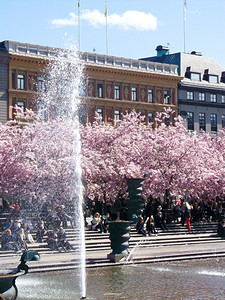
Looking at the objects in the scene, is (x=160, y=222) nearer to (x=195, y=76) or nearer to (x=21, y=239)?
(x=21, y=239)

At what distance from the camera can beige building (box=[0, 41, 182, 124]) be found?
234ft

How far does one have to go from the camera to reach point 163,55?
94.6 meters

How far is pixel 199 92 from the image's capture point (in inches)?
3565

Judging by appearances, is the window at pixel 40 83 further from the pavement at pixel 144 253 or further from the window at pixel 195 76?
the pavement at pixel 144 253

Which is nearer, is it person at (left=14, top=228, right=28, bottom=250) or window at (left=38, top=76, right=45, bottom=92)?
person at (left=14, top=228, right=28, bottom=250)

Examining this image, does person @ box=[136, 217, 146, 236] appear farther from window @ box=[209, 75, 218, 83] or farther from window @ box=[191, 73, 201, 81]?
window @ box=[209, 75, 218, 83]

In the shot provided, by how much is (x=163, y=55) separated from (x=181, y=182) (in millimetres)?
44596

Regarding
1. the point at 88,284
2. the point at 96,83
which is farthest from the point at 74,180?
the point at 96,83

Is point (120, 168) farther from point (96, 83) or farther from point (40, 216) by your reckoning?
point (96, 83)

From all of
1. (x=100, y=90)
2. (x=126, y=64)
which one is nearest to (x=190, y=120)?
(x=126, y=64)

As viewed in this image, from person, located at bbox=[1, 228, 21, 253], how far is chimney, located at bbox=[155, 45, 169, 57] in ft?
222

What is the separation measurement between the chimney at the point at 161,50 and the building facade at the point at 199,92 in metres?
1.80

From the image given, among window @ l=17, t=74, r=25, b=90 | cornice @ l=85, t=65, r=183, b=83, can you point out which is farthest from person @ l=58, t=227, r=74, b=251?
cornice @ l=85, t=65, r=183, b=83

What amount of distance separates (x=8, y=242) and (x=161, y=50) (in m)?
68.6
